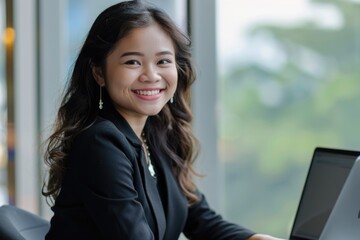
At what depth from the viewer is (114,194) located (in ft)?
5.30

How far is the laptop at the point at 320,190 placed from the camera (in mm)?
1602

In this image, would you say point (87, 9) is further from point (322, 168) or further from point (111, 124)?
point (322, 168)

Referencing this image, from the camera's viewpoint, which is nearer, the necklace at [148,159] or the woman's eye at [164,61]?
the woman's eye at [164,61]

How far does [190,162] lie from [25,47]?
1.71m

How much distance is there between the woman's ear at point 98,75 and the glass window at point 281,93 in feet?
4.32

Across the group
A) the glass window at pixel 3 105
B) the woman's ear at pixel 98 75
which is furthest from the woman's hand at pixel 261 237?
the glass window at pixel 3 105

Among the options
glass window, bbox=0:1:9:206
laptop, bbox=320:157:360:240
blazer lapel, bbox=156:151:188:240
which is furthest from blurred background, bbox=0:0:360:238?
laptop, bbox=320:157:360:240

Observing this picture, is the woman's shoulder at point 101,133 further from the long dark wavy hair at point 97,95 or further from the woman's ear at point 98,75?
the woman's ear at point 98,75

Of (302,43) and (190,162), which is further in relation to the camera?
(302,43)

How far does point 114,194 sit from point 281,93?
156cm

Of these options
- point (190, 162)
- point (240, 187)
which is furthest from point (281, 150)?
point (190, 162)

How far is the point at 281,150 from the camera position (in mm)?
3033

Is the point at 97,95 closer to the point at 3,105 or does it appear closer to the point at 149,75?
the point at 149,75

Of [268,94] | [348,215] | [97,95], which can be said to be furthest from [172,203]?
[268,94]
